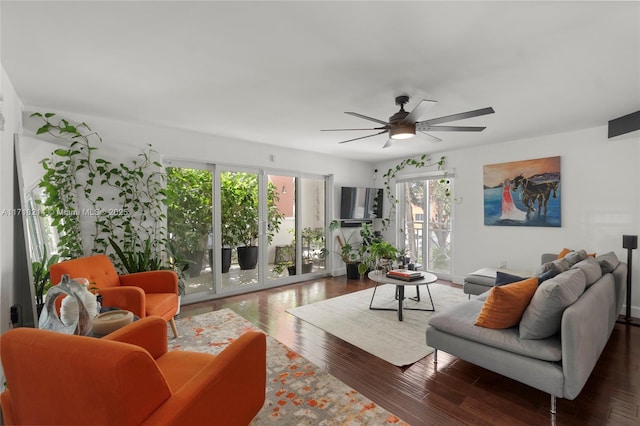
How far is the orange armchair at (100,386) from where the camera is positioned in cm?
100

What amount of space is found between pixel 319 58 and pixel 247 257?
356 centimetres

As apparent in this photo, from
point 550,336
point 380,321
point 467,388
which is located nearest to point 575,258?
point 550,336

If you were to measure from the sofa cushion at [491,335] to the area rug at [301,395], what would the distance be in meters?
0.83

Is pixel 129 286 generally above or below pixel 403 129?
below

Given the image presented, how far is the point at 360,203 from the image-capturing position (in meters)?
6.45

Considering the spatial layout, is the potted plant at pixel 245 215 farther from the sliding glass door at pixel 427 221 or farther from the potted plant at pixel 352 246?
the sliding glass door at pixel 427 221

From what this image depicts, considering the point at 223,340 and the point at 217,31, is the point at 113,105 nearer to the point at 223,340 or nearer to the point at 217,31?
the point at 217,31

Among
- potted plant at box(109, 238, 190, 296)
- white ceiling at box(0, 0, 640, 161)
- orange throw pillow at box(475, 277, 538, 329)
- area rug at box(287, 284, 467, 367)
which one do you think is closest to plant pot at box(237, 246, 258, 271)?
potted plant at box(109, 238, 190, 296)

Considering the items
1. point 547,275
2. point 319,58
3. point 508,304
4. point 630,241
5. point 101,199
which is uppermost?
point 319,58

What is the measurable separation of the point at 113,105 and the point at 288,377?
3226 mm

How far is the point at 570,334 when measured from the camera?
1.84 m

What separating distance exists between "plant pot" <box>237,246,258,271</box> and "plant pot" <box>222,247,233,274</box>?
6.7 inches

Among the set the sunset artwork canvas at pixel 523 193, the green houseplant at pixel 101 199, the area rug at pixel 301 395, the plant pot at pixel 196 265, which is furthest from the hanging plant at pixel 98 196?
the sunset artwork canvas at pixel 523 193

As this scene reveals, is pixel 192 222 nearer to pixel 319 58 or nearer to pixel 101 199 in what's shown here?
pixel 101 199
